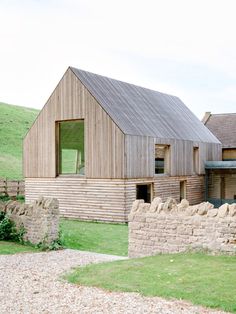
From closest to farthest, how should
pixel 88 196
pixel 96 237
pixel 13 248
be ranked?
→ pixel 13 248 → pixel 96 237 → pixel 88 196

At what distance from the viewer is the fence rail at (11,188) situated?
32031 millimetres

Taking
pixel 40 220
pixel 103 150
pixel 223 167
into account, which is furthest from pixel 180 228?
pixel 223 167

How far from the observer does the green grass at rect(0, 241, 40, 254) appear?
1398 cm

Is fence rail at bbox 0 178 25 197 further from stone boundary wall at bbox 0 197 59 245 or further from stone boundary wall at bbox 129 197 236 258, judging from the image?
stone boundary wall at bbox 129 197 236 258

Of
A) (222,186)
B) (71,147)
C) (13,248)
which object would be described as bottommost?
(13,248)

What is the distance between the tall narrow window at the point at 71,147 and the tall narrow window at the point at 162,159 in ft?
15.5

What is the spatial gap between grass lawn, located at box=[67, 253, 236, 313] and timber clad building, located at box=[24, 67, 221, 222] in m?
13.4

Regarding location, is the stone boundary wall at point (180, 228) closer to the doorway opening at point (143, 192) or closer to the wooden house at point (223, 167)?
the doorway opening at point (143, 192)

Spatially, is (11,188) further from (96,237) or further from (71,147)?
(96,237)

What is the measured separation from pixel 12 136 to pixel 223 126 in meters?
25.8

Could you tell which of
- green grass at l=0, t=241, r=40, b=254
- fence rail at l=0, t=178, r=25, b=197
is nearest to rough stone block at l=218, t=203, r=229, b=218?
green grass at l=0, t=241, r=40, b=254

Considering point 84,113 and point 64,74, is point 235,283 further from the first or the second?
point 64,74

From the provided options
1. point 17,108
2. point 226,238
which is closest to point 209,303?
point 226,238

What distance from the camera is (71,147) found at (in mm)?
27547
